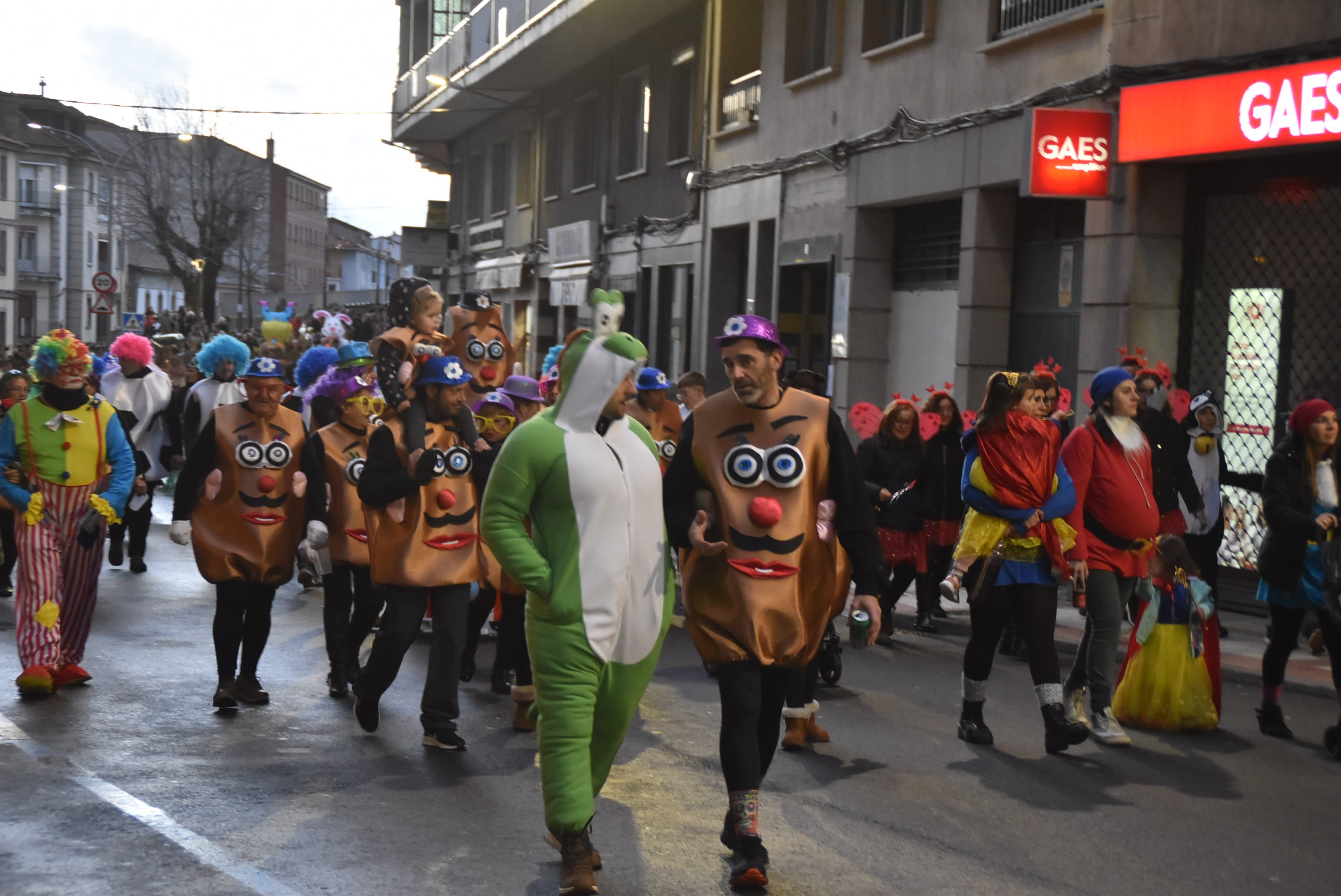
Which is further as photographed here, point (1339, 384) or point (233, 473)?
point (1339, 384)

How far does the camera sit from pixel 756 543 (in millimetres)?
5410

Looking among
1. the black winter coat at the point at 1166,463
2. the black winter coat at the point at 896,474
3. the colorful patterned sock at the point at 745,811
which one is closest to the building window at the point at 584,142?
the black winter coat at the point at 896,474

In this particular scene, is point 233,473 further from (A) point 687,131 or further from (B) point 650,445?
(A) point 687,131

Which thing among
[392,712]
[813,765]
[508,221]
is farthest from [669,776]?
[508,221]

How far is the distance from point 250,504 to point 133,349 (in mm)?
5289

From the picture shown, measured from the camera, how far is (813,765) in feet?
22.9

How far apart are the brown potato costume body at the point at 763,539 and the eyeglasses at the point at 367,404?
3.45 meters

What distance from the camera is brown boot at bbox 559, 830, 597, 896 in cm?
489

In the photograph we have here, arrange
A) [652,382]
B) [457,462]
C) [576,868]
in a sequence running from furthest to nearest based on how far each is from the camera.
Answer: [652,382], [457,462], [576,868]

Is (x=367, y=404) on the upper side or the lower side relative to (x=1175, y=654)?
upper

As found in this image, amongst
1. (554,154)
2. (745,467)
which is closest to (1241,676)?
(745,467)

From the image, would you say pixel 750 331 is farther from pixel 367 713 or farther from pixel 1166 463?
pixel 1166 463

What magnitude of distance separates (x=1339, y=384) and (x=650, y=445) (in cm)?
851

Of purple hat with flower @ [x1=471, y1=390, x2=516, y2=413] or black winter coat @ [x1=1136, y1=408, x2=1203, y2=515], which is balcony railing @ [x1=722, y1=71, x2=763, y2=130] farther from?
purple hat with flower @ [x1=471, y1=390, x2=516, y2=413]
